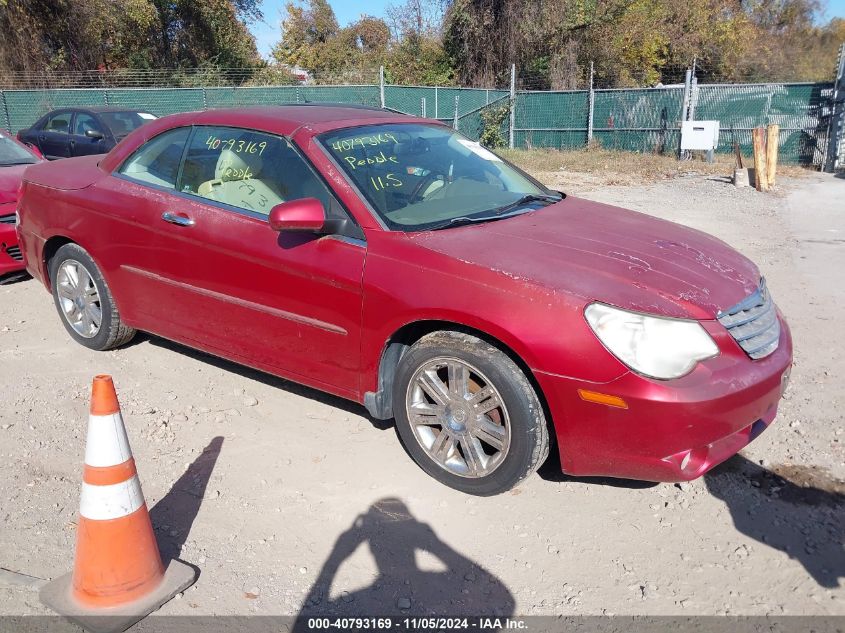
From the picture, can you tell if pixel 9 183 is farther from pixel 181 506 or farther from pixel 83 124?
pixel 83 124

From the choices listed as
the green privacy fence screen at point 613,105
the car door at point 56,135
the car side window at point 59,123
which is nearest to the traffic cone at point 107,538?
the car door at point 56,135

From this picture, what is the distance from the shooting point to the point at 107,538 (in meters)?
2.69

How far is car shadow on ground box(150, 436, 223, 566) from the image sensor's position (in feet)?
10.3

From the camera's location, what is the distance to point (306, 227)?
138 inches

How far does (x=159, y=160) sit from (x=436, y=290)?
2.27 meters

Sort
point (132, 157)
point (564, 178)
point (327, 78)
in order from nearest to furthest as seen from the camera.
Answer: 1. point (132, 157)
2. point (564, 178)
3. point (327, 78)

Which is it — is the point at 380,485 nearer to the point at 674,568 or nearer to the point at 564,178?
the point at 674,568

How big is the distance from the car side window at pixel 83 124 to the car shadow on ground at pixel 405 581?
37.4 ft

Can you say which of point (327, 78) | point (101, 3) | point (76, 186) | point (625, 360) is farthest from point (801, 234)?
point (101, 3)

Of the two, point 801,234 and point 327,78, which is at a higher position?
point 327,78

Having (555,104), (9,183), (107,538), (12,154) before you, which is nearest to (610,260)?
(107,538)

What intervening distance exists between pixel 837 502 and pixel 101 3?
28724mm

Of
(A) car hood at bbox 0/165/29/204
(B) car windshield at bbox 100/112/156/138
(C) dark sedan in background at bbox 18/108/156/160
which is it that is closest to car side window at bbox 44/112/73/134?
(C) dark sedan in background at bbox 18/108/156/160

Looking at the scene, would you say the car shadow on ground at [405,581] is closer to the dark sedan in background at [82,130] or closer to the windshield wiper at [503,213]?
the windshield wiper at [503,213]
